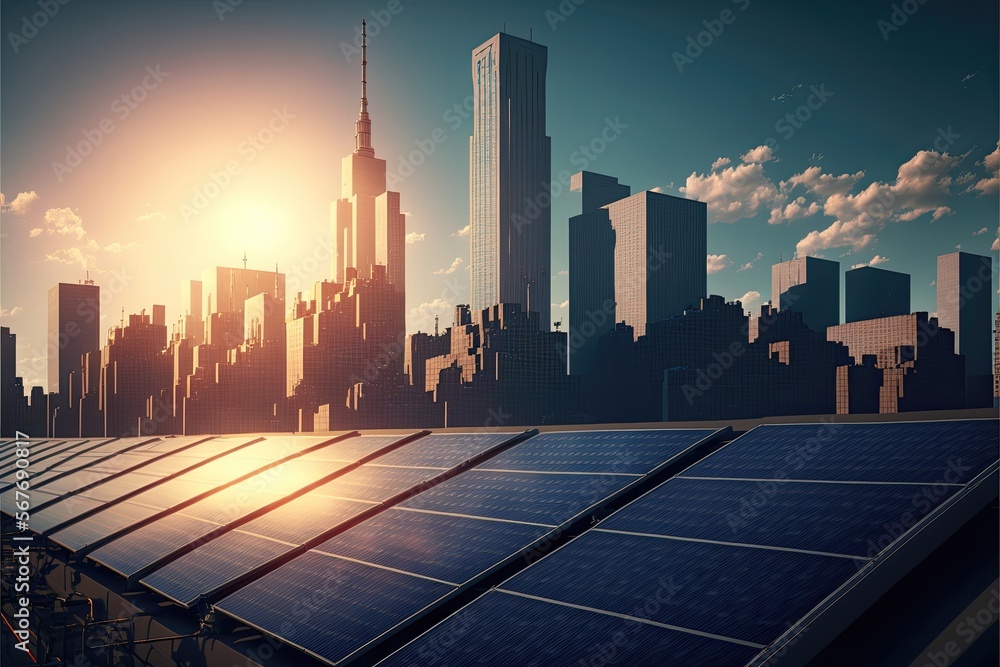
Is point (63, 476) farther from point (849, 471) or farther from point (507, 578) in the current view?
point (849, 471)

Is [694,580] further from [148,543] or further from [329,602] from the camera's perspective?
[148,543]

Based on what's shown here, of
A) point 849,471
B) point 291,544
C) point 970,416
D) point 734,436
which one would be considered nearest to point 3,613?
point 291,544

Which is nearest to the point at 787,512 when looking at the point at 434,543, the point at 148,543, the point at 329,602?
the point at 434,543

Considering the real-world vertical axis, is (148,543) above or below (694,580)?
below

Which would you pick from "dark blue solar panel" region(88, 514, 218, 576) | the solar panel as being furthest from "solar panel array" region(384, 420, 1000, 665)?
"dark blue solar panel" region(88, 514, 218, 576)

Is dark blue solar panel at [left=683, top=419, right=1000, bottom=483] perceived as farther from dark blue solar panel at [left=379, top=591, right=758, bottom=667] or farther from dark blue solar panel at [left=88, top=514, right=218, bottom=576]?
dark blue solar panel at [left=88, top=514, right=218, bottom=576]

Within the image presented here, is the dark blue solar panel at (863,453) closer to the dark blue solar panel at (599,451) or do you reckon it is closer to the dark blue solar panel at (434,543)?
the dark blue solar panel at (599,451)

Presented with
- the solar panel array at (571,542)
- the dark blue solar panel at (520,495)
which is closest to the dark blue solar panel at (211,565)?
the solar panel array at (571,542)
